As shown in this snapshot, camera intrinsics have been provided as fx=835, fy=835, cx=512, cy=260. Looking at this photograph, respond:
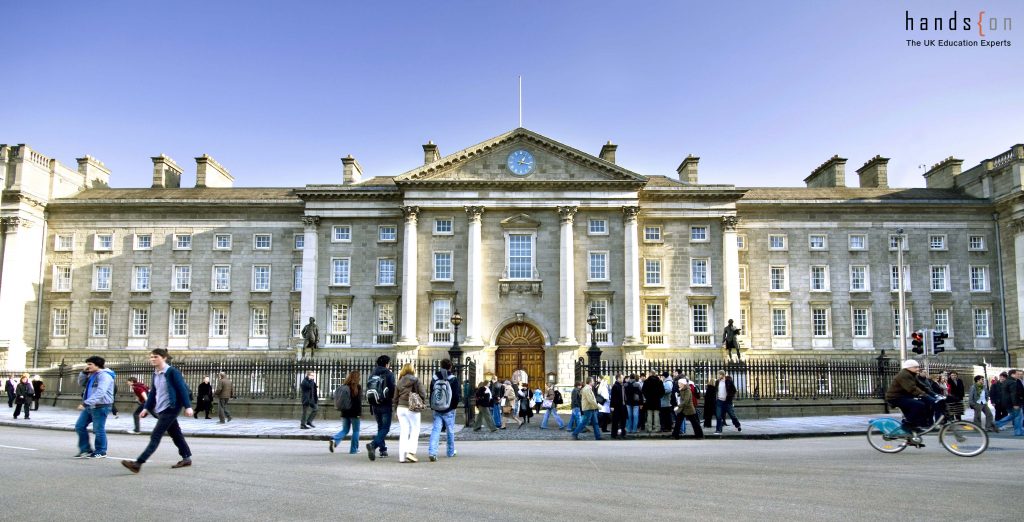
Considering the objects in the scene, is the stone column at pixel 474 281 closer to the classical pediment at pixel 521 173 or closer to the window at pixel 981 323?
the classical pediment at pixel 521 173

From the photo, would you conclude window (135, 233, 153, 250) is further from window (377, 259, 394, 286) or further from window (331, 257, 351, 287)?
window (377, 259, 394, 286)

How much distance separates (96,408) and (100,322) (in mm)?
39253

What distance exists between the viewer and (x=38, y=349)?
160 ft

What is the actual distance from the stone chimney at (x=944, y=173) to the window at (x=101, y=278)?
2077 inches

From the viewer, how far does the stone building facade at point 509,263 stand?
149 ft

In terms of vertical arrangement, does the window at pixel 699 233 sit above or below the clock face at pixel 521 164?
below

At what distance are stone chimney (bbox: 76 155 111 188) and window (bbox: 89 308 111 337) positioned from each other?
9479mm

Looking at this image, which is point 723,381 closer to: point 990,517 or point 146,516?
point 990,517

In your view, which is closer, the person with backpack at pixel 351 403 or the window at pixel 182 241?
the person with backpack at pixel 351 403

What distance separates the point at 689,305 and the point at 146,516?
40.4 meters

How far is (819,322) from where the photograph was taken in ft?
161

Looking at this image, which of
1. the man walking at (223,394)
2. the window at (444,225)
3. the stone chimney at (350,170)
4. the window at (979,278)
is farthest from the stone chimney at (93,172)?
the window at (979,278)

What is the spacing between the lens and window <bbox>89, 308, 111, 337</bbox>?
161 feet

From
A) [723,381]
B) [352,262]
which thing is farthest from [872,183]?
[723,381]
